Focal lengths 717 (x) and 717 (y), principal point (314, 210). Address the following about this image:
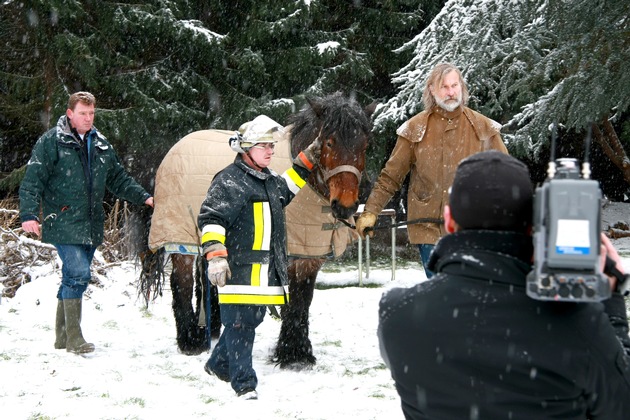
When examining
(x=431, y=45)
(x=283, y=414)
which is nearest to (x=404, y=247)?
(x=431, y=45)

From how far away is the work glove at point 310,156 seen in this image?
173 inches

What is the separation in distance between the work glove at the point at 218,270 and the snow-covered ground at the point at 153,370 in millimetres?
696

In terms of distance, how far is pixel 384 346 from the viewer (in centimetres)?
159

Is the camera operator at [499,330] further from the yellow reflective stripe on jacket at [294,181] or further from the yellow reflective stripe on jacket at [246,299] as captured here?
the yellow reflective stripe on jacket at [294,181]

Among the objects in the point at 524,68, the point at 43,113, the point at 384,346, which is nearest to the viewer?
the point at 384,346

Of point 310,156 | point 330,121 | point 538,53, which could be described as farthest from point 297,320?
point 538,53

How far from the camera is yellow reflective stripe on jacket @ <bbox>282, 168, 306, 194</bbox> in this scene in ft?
14.2

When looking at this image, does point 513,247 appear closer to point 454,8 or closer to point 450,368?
point 450,368

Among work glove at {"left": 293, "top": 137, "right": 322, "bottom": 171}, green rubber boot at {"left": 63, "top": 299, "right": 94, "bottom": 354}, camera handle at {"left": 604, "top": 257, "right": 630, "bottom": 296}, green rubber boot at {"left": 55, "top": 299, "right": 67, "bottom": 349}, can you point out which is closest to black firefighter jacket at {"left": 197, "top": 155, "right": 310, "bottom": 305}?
work glove at {"left": 293, "top": 137, "right": 322, "bottom": 171}

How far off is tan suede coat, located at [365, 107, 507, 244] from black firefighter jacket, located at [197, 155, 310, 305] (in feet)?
2.61

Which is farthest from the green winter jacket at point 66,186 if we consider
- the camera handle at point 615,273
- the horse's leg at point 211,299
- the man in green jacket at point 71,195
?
the camera handle at point 615,273

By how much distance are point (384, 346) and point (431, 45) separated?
658 centimetres

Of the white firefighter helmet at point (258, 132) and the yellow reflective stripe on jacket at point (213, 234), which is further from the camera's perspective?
the white firefighter helmet at point (258, 132)

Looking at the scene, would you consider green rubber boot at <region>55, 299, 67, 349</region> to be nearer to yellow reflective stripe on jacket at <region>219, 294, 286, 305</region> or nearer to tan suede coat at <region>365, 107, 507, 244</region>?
yellow reflective stripe on jacket at <region>219, 294, 286, 305</region>
